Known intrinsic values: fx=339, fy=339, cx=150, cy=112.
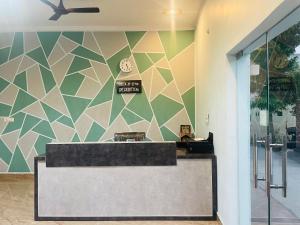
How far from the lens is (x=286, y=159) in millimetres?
2480

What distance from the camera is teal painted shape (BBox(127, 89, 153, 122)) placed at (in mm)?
6605

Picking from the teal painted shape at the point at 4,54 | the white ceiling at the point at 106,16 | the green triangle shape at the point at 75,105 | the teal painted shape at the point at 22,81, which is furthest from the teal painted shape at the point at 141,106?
the teal painted shape at the point at 4,54

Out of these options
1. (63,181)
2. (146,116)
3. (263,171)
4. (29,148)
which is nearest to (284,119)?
(263,171)

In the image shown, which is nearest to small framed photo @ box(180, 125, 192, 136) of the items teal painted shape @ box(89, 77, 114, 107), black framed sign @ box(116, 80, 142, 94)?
black framed sign @ box(116, 80, 142, 94)

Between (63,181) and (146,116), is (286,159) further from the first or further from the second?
(146,116)

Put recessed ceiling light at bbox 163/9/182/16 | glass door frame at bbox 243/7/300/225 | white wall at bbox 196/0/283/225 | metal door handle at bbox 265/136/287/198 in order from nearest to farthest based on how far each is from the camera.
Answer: glass door frame at bbox 243/7/300/225 < metal door handle at bbox 265/136/287/198 < white wall at bbox 196/0/283/225 < recessed ceiling light at bbox 163/9/182/16

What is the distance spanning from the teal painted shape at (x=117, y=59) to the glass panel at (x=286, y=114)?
422cm

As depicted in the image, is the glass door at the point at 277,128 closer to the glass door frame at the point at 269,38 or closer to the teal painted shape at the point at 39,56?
the glass door frame at the point at 269,38

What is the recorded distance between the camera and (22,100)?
6.65 m

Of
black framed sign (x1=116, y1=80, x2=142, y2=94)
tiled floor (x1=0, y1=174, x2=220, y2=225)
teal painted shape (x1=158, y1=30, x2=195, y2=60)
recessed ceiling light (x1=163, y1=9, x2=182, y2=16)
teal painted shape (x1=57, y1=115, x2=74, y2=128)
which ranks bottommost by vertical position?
tiled floor (x1=0, y1=174, x2=220, y2=225)

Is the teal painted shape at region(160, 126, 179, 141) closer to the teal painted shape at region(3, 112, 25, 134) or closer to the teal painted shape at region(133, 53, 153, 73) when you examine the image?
the teal painted shape at region(133, 53, 153, 73)

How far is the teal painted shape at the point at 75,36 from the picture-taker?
6605mm

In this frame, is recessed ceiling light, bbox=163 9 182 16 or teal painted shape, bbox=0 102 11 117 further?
teal painted shape, bbox=0 102 11 117

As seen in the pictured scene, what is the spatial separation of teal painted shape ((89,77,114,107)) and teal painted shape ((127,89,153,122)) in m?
0.44
